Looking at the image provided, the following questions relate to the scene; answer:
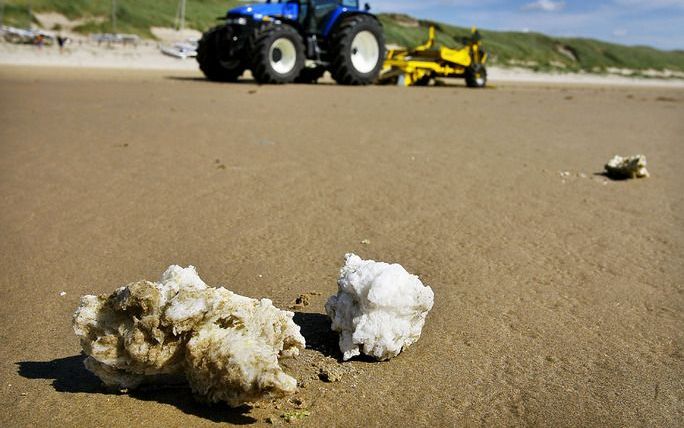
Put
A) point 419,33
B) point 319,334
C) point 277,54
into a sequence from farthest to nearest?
point 419,33 → point 277,54 → point 319,334

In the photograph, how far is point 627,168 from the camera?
527 cm

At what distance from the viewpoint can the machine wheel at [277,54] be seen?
12789 millimetres

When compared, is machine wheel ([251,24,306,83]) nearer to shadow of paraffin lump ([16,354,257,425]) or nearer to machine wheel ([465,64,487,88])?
machine wheel ([465,64,487,88])

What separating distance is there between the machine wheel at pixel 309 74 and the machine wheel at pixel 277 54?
1364mm

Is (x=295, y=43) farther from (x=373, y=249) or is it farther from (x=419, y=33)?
(x=419, y=33)

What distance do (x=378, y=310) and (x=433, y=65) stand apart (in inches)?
572

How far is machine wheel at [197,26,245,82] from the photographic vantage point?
14.1 metres

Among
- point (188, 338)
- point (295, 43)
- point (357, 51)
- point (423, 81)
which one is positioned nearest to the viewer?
point (188, 338)

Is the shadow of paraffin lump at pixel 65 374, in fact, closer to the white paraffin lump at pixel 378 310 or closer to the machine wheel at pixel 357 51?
the white paraffin lump at pixel 378 310

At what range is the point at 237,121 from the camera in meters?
7.61

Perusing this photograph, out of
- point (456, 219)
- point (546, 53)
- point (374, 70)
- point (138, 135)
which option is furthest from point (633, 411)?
point (546, 53)

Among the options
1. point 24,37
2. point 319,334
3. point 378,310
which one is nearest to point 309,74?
point 319,334

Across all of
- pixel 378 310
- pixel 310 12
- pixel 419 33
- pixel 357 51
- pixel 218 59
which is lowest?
pixel 378 310

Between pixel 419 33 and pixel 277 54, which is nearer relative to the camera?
pixel 277 54
